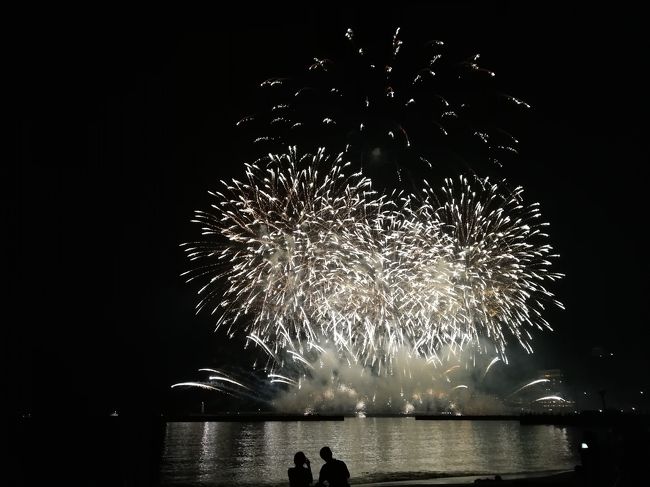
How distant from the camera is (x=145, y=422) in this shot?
1616 cm

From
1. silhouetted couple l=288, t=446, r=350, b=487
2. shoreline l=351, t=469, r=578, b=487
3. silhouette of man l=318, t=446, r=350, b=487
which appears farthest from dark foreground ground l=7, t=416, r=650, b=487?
silhouette of man l=318, t=446, r=350, b=487

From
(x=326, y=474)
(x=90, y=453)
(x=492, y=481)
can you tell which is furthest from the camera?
(x=492, y=481)

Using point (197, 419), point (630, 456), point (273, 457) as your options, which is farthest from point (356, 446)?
point (197, 419)

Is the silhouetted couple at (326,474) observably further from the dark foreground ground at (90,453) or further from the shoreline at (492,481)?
the shoreline at (492,481)

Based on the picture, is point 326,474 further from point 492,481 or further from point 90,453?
point 492,481

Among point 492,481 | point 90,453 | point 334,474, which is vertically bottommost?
point 492,481

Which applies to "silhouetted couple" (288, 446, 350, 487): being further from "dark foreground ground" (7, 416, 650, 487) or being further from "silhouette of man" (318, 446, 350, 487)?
"dark foreground ground" (7, 416, 650, 487)

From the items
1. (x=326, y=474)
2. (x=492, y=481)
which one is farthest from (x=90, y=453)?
(x=492, y=481)

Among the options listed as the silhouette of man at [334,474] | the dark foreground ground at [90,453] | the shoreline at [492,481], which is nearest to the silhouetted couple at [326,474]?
the silhouette of man at [334,474]

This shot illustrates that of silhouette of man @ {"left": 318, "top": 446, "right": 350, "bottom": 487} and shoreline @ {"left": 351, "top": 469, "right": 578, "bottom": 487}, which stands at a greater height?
silhouette of man @ {"left": 318, "top": 446, "right": 350, "bottom": 487}

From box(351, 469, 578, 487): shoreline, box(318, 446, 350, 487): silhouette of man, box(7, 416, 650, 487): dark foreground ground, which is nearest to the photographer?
box(318, 446, 350, 487): silhouette of man

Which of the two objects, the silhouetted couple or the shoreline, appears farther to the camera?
the shoreline

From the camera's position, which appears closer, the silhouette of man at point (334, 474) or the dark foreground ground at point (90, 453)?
the silhouette of man at point (334, 474)

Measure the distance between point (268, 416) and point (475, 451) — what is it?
80902 millimetres
